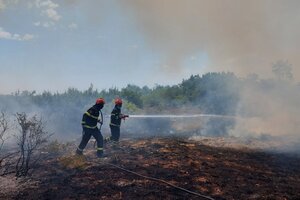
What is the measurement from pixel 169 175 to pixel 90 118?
3.76m

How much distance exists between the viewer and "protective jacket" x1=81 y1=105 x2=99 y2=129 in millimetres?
11414

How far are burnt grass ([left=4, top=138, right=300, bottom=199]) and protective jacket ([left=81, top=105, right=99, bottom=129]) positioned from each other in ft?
3.73

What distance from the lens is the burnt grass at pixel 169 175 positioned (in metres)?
7.91

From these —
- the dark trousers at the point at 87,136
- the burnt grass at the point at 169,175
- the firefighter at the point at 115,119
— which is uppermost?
the firefighter at the point at 115,119

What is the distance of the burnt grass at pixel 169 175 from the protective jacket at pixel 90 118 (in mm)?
1136

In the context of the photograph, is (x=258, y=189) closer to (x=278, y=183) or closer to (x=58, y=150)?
(x=278, y=183)

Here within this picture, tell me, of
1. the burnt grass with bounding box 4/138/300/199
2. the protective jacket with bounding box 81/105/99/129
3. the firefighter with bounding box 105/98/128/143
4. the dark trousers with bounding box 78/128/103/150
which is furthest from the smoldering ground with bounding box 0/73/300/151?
the protective jacket with bounding box 81/105/99/129

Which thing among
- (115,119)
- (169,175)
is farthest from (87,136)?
(169,175)

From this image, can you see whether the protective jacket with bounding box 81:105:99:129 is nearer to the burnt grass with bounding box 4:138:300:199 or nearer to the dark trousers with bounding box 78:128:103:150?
the dark trousers with bounding box 78:128:103:150

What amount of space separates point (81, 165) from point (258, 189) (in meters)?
5.40

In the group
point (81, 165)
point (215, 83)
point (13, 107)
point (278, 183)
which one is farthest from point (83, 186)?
point (215, 83)

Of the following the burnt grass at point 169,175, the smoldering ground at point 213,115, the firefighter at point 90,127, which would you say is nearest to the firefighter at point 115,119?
the burnt grass at point 169,175

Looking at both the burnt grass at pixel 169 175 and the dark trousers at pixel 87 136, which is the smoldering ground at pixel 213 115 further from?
the dark trousers at pixel 87 136

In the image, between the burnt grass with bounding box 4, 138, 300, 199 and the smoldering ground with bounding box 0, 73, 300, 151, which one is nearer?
the burnt grass with bounding box 4, 138, 300, 199
